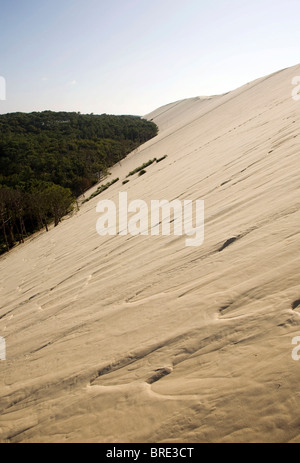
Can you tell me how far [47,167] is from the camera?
1179 inches

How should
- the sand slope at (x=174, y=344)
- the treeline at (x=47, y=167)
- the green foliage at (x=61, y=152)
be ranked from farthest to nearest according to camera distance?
the green foliage at (x=61, y=152) → the treeline at (x=47, y=167) → the sand slope at (x=174, y=344)

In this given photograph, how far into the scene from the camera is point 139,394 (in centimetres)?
150

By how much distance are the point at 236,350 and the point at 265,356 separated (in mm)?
153

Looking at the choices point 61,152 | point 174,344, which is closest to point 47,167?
point 61,152

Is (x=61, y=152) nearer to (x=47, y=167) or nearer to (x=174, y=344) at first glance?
(x=47, y=167)

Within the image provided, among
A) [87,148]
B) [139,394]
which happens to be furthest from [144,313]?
[87,148]

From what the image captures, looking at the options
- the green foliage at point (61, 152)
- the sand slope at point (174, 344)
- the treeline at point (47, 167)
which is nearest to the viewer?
the sand slope at point (174, 344)

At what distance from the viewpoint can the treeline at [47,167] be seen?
1858 cm

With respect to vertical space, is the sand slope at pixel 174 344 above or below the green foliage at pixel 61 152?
below

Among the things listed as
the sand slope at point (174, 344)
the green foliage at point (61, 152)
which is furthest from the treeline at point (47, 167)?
the sand slope at point (174, 344)

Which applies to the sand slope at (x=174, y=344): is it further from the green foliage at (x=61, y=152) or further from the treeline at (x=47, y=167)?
the green foliage at (x=61, y=152)

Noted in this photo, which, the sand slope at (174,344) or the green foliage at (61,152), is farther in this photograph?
the green foliage at (61,152)

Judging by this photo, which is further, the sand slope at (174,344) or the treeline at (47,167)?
the treeline at (47,167)
